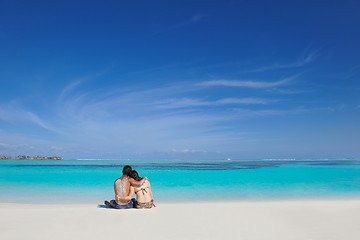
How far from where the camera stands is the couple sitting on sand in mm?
7613

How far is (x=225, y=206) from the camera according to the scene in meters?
7.64

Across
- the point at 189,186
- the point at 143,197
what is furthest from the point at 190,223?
the point at 189,186

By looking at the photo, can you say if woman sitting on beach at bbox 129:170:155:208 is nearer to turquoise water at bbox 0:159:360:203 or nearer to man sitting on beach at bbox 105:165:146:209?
man sitting on beach at bbox 105:165:146:209

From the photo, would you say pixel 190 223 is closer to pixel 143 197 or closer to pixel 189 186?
pixel 143 197

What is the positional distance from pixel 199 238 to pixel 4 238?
3.05 metres

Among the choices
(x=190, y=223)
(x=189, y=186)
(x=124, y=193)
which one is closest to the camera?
(x=190, y=223)

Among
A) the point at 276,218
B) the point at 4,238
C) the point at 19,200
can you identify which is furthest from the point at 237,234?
the point at 19,200

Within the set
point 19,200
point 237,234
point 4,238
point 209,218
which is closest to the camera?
point 4,238

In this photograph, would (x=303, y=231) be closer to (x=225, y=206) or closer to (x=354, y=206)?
(x=225, y=206)

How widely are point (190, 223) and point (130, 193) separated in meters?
2.27

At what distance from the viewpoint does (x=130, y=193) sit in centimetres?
772

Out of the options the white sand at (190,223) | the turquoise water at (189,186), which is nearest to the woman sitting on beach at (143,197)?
the white sand at (190,223)

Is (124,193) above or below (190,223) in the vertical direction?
above

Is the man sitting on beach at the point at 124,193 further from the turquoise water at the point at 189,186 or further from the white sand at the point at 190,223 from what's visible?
the turquoise water at the point at 189,186
